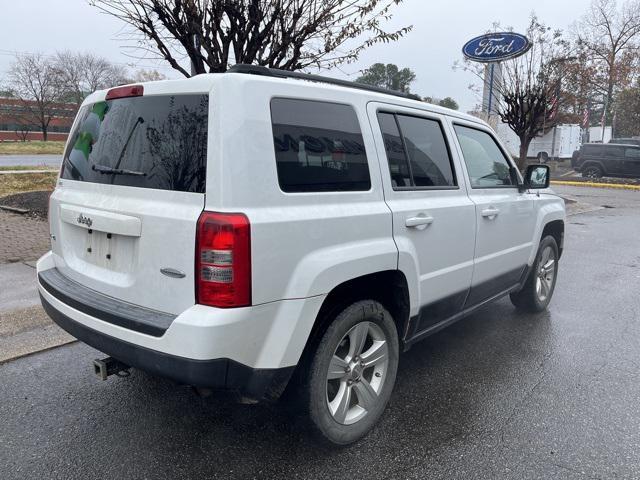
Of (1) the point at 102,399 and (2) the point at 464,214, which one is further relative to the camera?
(2) the point at 464,214

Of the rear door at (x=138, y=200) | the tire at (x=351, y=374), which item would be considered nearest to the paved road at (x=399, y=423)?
the tire at (x=351, y=374)

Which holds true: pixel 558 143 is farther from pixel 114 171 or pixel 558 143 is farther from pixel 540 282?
pixel 114 171

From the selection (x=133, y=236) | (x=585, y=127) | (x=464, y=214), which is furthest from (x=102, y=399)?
(x=585, y=127)

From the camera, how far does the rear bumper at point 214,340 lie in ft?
6.66

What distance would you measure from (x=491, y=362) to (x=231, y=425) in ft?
6.76

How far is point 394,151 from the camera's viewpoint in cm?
283

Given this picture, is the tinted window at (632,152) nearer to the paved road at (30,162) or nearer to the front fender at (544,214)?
the front fender at (544,214)

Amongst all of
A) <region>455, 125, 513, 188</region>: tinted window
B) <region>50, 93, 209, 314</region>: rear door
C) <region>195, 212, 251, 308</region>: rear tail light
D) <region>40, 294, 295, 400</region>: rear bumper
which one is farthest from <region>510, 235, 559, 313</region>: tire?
<region>50, 93, 209, 314</region>: rear door

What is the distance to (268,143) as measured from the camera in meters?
2.16

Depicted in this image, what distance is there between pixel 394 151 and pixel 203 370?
1606mm

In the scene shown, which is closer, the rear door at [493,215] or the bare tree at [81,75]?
the rear door at [493,215]

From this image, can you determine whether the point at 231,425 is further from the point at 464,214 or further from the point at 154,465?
the point at 464,214

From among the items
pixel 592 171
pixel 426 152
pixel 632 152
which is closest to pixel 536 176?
pixel 426 152

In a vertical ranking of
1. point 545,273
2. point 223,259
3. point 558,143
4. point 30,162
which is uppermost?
point 558,143
